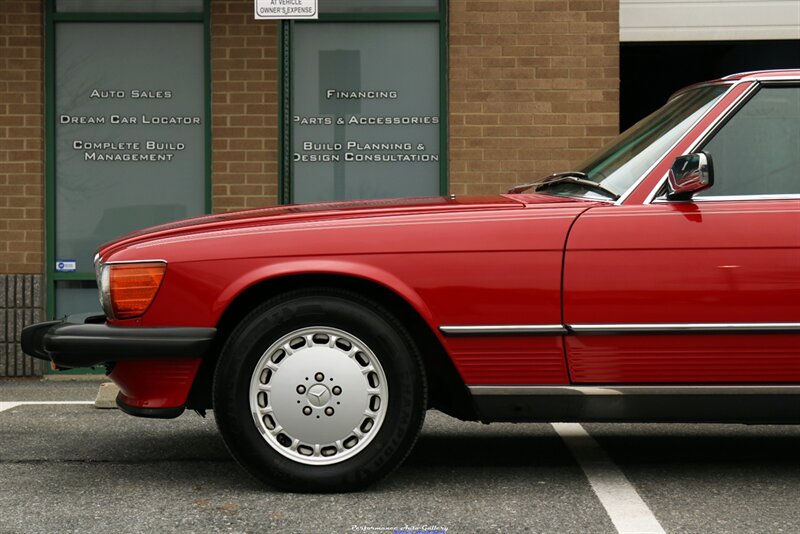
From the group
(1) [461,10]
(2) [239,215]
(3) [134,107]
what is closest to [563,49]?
(1) [461,10]

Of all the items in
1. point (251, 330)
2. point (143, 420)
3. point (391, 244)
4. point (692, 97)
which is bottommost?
point (143, 420)

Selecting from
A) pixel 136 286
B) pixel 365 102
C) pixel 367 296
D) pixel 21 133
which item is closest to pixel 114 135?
pixel 21 133

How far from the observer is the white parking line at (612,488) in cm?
414

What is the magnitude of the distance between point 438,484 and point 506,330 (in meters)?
0.72

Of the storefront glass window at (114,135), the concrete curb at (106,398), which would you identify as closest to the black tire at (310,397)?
the concrete curb at (106,398)

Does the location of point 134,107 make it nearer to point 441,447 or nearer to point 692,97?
point 441,447

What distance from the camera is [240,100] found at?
970cm

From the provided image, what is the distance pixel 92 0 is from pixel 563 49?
149 inches

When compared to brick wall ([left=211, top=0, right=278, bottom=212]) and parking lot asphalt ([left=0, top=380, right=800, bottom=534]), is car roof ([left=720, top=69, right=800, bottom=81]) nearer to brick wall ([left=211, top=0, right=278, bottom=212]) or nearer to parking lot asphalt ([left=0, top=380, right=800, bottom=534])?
parking lot asphalt ([left=0, top=380, right=800, bottom=534])

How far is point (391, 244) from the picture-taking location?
4582 mm

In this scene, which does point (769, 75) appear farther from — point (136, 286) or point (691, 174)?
point (136, 286)

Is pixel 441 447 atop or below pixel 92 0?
below

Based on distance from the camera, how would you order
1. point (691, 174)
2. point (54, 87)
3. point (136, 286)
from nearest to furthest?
point (691, 174)
point (136, 286)
point (54, 87)

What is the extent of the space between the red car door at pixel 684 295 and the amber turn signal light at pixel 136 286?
155 cm
